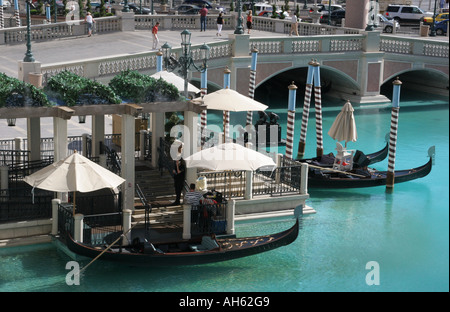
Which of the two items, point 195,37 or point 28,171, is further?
point 195,37

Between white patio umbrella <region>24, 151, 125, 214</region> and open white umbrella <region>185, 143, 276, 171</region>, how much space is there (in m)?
2.60

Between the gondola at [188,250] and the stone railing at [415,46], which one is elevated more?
the stone railing at [415,46]

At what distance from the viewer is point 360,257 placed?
1998cm

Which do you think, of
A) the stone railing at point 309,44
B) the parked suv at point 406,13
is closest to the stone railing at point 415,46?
the stone railing at point 309,44

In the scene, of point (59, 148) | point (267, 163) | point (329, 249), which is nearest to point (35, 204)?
point (59, 148)

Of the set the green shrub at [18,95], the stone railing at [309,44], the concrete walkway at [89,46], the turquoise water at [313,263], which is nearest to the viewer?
the turquoise water at [313,263]

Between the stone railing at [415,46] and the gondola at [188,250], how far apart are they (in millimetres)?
27232

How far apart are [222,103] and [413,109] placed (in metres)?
20.9

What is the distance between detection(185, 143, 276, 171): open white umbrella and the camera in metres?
21.5

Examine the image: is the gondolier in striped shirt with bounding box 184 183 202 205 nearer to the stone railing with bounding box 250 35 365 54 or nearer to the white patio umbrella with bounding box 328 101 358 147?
the white patio umbrella with bounding box 328 101 358 147

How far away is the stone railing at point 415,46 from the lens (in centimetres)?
4556

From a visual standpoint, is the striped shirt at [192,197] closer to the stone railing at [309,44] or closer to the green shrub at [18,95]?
the green shrub at [18,95]

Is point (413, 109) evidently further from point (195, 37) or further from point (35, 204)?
point (35, 204)
